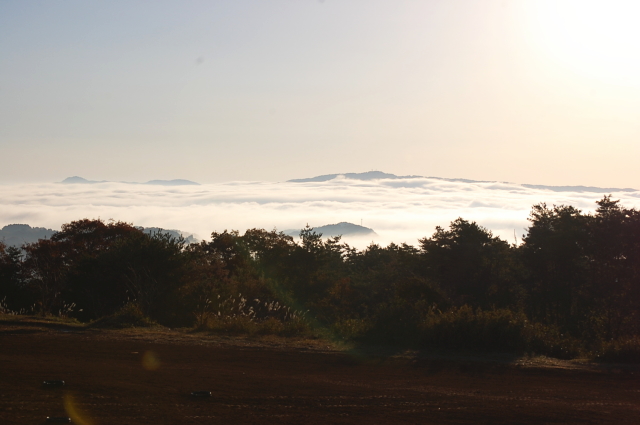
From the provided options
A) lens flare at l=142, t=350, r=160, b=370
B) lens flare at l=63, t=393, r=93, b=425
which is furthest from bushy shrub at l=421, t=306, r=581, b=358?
lens flare at l=63, t=393, r=93, b=425

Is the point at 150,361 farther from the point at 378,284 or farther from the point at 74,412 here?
the point at 378,284

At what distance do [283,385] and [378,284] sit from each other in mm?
35073

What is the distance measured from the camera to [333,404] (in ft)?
24.9

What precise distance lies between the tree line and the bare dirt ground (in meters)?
1.63

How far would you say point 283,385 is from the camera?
28.0ft

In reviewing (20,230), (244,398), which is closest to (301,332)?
(244,398)

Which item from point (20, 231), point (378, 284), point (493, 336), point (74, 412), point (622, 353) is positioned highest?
point (74, 412)

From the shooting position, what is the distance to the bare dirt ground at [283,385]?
271 inches

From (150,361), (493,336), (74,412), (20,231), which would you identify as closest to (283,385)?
(150,361)

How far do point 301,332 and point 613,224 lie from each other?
2502cm

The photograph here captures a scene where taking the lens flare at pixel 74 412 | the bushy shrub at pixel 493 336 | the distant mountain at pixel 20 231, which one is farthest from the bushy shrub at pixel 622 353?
the distant mountain at pixel 20 231

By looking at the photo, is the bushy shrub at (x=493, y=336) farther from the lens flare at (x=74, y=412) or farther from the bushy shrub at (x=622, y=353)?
the lens flare at (x=74, y=412)

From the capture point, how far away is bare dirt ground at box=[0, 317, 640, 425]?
6883 millimetres

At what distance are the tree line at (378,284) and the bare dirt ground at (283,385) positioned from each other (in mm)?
1628
